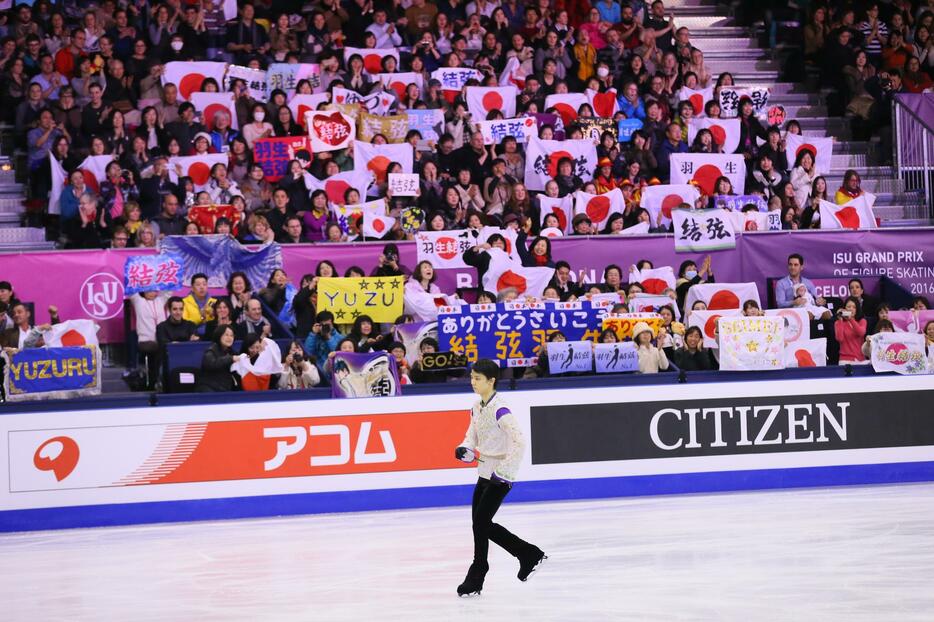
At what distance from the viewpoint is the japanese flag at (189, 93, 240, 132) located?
62.3ft

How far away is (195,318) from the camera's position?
15.3 metres

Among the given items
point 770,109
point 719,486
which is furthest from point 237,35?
point 719,486

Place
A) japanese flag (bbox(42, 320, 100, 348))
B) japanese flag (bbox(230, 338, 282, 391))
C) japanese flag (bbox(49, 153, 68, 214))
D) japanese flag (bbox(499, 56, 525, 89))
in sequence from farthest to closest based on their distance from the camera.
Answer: japanese flag (bbox(499, 56, 525, 89))
japanese flag (bbox(49, 153, 68, 214))
japanese flag (bbox(42, 320, 100, 348))
japanese flag (bbox(230, 338, 282, 391))

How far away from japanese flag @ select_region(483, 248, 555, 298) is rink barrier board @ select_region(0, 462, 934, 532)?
3717 millimetres

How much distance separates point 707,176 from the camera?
19.7m

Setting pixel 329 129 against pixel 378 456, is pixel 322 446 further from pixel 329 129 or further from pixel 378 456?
pixel 329 129

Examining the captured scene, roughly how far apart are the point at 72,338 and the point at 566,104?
9.04m

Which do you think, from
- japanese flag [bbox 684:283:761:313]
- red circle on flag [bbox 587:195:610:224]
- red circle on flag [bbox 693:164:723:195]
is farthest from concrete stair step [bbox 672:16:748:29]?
japanese flag [bbox 684:283:761:313]

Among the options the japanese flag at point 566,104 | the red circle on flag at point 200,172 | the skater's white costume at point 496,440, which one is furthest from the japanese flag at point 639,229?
the skater's white costume at point 496,440

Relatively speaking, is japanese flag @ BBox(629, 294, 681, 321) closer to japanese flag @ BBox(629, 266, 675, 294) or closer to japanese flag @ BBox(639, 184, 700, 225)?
japanese flag @ BBox(629, 266, 675, 294)

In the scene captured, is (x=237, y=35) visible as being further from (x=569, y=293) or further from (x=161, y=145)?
(x=569, y=293)

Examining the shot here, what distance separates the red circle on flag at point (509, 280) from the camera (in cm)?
1688

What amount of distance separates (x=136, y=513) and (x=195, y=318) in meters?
2.96

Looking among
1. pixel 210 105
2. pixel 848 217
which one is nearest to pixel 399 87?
pixel 210 105
